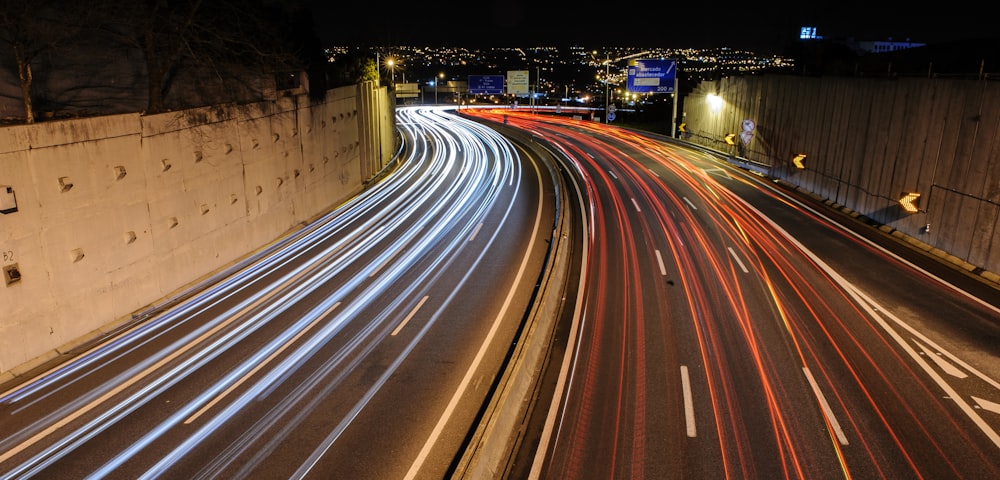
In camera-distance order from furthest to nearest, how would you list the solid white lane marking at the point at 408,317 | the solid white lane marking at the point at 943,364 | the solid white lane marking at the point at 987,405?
the solid white lane marking at the point at 408,317 → the solid white lane marking at the point at 943,364 → the solid white lane marking at the point at 987,405

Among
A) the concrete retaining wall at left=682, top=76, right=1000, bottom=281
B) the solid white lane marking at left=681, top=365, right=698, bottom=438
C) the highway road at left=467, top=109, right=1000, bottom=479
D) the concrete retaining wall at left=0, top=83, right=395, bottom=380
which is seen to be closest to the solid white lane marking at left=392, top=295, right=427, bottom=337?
the highway road at left=467, top=109, right=1000, bottom=479

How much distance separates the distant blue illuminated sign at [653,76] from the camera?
53312 millimetres

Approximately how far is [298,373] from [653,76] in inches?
1889

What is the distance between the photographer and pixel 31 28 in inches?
596

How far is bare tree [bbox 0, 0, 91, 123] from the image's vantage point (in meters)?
14.8

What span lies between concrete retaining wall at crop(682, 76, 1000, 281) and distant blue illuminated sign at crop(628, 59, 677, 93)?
17535mm

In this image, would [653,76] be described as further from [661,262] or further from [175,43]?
[175,43]

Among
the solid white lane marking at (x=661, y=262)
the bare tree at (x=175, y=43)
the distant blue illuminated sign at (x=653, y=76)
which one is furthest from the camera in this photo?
the distant blue illuminated sign at (x=653, y=76)

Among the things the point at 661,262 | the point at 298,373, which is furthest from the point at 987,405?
the point at 298,373

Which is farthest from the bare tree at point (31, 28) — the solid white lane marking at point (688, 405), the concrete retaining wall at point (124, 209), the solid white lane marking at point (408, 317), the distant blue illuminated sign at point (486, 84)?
the distant blue illuminated sign at point (486, 84)

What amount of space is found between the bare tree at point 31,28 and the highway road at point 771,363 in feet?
49.4

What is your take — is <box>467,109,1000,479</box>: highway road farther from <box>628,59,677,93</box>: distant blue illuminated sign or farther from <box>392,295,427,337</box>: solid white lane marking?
<box>628,59,677,93</box>: distant blue illuminated sign

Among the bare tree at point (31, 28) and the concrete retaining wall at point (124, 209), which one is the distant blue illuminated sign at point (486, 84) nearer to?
the concrete retaining wall at point (124, 209)

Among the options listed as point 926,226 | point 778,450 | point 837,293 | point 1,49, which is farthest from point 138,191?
point 926,226
